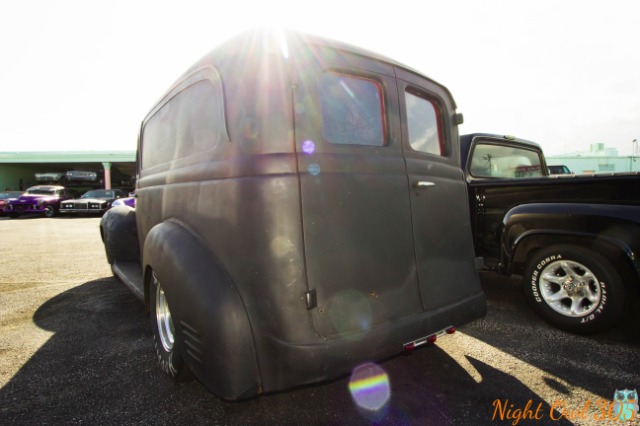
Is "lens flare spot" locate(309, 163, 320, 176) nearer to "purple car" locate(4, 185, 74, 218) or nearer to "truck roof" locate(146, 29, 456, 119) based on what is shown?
"truck roof" locate(146, 29, 456, 119)

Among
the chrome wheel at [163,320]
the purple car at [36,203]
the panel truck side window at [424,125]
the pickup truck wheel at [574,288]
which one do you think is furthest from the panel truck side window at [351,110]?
the purple car at [36,203]

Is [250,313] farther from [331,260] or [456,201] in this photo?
[456,201]

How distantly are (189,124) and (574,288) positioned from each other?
11.7 feet

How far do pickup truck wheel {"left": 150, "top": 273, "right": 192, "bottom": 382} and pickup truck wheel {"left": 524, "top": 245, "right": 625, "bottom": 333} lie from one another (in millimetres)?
3185

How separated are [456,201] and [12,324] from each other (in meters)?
4.43

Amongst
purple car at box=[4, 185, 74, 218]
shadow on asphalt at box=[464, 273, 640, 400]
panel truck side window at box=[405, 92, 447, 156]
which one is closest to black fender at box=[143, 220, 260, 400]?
panel truck side window at box=[405, 92, 447, 156]

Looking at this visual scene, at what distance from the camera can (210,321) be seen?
1832mm

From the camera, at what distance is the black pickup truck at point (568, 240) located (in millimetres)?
2980

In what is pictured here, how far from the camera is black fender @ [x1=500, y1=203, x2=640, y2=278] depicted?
289cm

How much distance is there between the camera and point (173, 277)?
210 centimetres

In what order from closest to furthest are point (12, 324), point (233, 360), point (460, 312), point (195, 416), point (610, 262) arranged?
1. point (233, 360)
2. point (195, 416)
3. point (460, 312)
4. point (610, 262)
5. point (12, 324)

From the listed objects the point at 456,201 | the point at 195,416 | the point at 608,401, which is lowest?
the point at 608,401

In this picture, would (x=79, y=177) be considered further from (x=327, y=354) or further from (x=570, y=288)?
(x=570, y=288)

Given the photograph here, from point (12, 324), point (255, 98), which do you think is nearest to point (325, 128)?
point (255, 98)
